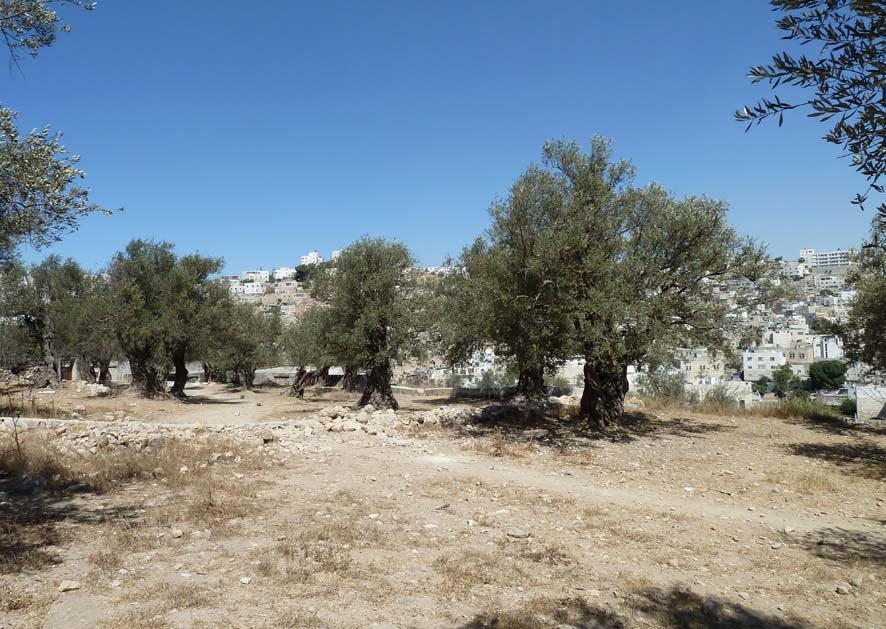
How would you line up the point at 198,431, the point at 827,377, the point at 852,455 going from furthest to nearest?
the point at 827,377 → the point at 198,431 → the point at 852,455

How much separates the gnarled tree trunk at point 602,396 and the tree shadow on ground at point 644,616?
11.1m

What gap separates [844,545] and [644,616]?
4.49 m

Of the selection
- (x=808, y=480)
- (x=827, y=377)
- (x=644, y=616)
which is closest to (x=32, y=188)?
(x=644, y=616)

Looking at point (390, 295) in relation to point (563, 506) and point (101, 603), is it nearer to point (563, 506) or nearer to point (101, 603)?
point (563, 506)

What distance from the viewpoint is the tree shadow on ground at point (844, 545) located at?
7.38 meters

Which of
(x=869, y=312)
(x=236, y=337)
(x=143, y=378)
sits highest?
(x=869, y=312)

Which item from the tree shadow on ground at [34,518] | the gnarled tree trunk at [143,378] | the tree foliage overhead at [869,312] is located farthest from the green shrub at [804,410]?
the gnarled tree trunk at [143,378]

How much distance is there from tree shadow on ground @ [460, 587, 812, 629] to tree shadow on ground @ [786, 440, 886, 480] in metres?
9.32

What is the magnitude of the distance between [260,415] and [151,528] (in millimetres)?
17093

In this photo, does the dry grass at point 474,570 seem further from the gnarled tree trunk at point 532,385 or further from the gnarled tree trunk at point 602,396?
the gnarled tree trunk at point 532,385

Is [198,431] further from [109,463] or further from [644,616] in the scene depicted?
[644,616]

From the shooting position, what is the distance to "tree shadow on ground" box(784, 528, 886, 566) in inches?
290

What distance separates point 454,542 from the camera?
7652 mm

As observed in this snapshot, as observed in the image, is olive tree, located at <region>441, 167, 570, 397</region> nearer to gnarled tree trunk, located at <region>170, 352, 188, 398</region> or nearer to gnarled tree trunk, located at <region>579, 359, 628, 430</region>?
gnarled tree trunk, located at <region>579, 359, 628, 430</region>
